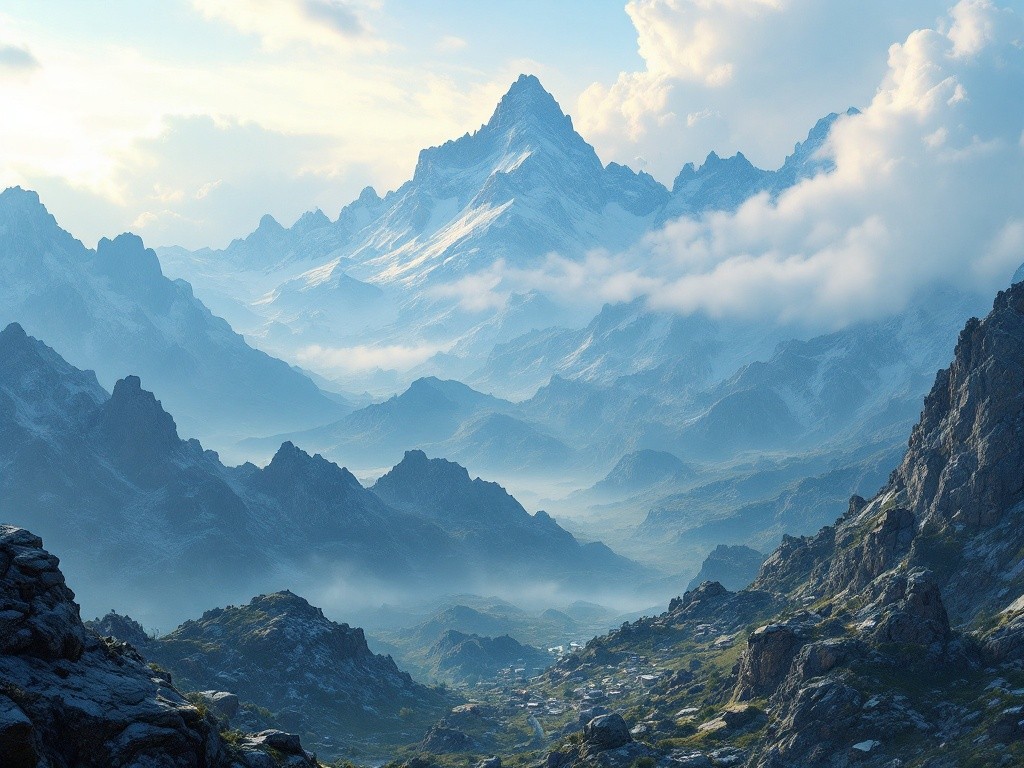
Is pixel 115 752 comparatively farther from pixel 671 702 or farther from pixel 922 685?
pixel 671 702

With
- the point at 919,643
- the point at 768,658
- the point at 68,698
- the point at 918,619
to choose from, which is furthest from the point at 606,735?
the point at 68,698

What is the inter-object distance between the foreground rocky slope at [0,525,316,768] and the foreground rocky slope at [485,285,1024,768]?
2894 inches

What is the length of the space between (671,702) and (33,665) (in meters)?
143

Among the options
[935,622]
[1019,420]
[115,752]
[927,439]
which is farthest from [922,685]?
[115,752]

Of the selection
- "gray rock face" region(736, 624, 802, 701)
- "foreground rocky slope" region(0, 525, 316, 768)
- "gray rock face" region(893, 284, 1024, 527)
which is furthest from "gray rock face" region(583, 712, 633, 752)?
"gray rock face" region(893, 284, 1024, 527)

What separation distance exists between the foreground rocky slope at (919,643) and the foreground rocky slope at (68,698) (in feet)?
241

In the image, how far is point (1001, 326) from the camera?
185 meters

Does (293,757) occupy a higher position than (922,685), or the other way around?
(922,685)

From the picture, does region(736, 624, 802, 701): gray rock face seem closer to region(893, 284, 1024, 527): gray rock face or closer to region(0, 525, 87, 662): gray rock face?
region(893, 284, 1024, 527): gray rock face

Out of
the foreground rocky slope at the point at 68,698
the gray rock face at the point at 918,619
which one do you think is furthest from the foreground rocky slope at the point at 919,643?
the foreground rocky slope at the point at 68,698

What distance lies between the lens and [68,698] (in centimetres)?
5681

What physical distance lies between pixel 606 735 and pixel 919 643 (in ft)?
132

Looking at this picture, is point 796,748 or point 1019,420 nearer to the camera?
point 796,748

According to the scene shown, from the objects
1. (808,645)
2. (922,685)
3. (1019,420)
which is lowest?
(922,685)
